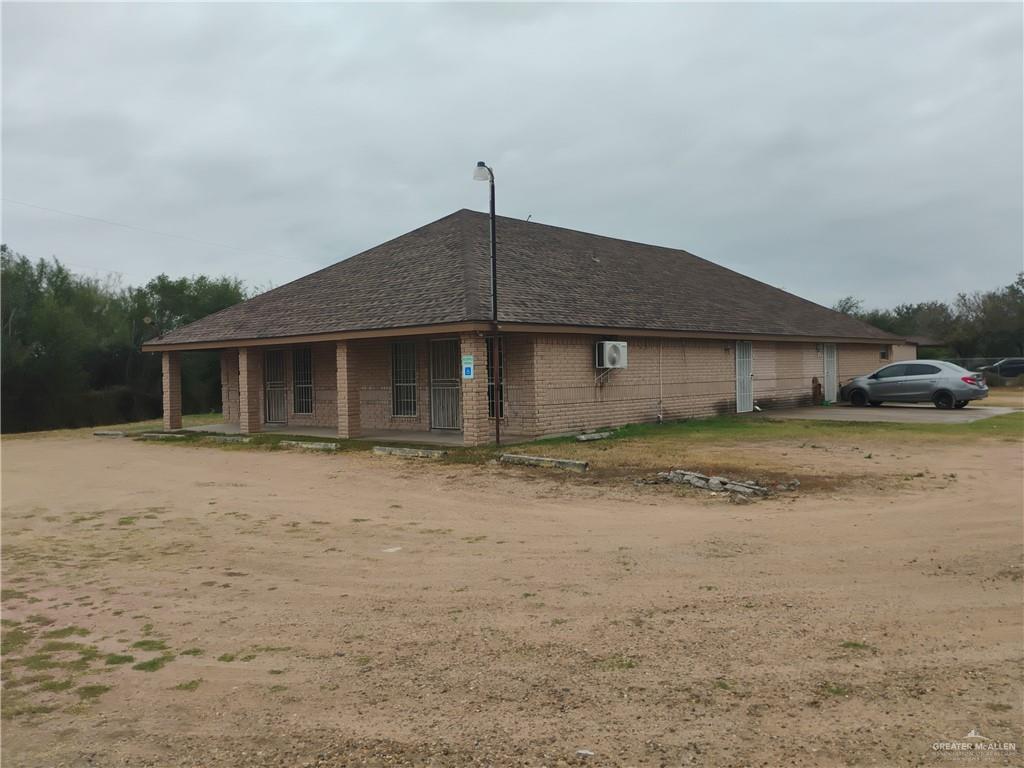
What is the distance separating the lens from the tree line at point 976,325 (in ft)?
165

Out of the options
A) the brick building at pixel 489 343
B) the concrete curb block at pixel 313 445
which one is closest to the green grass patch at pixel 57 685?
the brick building at pixel 489 343

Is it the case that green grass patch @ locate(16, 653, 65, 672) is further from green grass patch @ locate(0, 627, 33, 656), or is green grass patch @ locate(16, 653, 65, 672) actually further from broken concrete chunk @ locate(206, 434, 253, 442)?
broken concrete chunk @ locate(206, 434, 253, 442)

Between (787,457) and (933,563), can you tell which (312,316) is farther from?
→ (933,563)

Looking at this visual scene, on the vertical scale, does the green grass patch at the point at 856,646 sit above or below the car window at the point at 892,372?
below

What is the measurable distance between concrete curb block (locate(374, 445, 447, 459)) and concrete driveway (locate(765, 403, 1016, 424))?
1209 centimetres

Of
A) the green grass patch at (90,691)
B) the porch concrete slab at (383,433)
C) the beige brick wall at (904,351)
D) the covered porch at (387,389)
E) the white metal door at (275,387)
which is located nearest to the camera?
the green grass patch at (90,691)

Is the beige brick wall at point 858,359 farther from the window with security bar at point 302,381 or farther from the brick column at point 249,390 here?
the brick column at point 249,390

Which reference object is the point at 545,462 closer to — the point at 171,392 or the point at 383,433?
the point at 383,433

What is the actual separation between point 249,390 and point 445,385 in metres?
5.86

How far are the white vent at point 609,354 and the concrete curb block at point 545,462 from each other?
5274mm

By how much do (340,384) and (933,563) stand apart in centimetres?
1432

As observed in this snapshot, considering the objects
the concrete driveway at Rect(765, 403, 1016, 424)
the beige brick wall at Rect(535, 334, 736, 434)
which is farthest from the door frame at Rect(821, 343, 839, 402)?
the beige brick wall at Rect(535, 334, 736, 434)

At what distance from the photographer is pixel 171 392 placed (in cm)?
2362

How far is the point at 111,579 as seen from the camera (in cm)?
646
